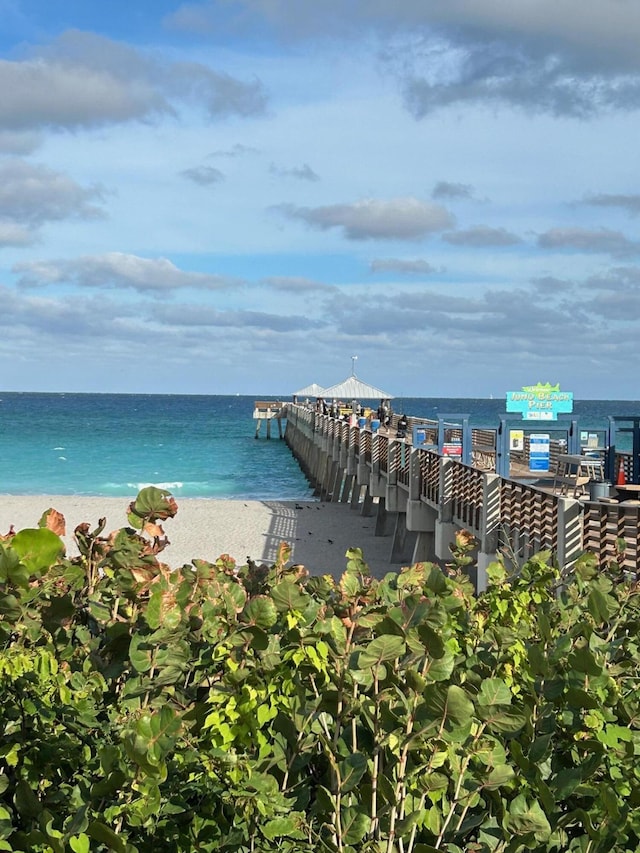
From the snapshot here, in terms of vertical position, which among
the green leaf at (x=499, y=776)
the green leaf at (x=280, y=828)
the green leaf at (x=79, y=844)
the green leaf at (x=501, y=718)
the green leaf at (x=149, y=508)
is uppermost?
the green leaf at (x=149, y=508)

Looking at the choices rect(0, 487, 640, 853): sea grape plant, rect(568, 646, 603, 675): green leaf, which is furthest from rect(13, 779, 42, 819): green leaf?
rect(568, 646, 603, 675): green leaf

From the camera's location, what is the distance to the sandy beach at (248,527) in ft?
70.1

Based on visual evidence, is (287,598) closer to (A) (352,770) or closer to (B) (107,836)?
(A) (352,770)

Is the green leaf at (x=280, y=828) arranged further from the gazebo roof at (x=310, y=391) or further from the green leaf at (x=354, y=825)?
the gazebo roof at (x=310, y=391)

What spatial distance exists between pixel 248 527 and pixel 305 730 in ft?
82.6

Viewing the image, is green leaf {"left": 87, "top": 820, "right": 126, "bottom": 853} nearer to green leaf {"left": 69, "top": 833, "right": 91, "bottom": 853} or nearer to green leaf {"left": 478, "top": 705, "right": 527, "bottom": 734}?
green leaf {"left": 69, "top": 833, "right": 91, "bottom": 853}

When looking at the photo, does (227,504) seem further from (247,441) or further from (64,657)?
(247,441)

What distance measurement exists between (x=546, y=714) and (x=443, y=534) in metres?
13.2

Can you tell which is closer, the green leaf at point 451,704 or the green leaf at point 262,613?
the green leaf at point 451,704

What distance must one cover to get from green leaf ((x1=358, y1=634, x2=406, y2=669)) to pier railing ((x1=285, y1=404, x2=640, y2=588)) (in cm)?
233

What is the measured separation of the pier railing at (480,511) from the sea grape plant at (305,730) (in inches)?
75.1

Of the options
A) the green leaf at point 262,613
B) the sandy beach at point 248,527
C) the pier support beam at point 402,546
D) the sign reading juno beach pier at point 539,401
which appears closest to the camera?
the green leaf at point 262,613

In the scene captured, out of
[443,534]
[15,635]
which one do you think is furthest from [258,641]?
[443,534]

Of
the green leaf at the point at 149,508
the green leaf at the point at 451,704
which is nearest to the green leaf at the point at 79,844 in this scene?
A: the green leaf at the point at 451,704
